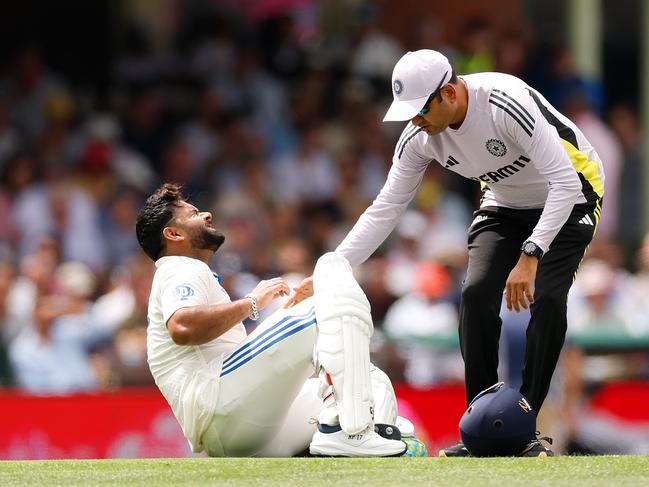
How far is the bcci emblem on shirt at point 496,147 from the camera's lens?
21.9 ft

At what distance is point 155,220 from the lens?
6973 mm

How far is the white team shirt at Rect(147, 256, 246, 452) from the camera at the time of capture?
21.6ft

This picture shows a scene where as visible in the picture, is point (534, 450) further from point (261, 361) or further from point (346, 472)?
point (261, 361)

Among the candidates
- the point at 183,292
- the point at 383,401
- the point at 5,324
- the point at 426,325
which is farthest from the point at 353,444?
the point at 5,324

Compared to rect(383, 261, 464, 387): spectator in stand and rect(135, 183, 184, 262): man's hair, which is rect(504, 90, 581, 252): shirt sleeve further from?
rect(383, 261, 464, 387): spectator in stand

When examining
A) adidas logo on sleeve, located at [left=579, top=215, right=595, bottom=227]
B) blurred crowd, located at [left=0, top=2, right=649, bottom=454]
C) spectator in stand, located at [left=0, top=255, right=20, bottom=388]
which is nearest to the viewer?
adidas logo on sleeve, located at [left=579, top=215, right=595, bottom=227]

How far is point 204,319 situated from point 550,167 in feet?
5.54

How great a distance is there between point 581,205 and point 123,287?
18.6ft

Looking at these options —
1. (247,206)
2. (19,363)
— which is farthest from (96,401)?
(247,206)

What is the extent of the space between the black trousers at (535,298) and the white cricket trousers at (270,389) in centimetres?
77

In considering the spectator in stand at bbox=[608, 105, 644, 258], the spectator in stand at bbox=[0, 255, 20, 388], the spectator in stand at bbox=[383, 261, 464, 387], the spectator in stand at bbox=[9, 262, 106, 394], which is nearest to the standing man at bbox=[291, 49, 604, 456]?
the spectator in stand at bbox=[383, 261, 464, 387]

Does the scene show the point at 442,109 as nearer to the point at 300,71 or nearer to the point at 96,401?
the point at 96,401

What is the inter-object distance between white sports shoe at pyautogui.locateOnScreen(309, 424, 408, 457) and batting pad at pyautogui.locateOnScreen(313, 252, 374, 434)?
8 cm

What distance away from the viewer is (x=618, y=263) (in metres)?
12.5
